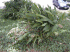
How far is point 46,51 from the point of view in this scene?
3016 mm

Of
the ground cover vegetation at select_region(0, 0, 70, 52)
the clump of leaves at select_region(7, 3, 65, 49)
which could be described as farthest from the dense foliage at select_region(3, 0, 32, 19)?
the clump of leaves at select_region(7, 3, 65, 49)

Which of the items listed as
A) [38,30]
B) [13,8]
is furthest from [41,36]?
[13,8]

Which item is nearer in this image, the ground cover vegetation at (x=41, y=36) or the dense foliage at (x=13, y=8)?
the ground cover vegetation at (x=41, y=36)

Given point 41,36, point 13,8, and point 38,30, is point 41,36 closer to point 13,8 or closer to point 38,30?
point 38,30

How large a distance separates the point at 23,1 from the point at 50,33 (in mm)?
A: 3800

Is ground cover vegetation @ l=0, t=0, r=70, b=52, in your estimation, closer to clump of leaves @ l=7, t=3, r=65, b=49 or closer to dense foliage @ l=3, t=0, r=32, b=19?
clump of leaves @ l=7, t=3, r=65, b=49

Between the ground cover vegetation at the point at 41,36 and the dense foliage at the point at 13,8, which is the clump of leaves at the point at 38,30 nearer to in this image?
the ground cover vegetation at the point at 41,36

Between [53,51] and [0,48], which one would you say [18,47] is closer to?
[0,48]

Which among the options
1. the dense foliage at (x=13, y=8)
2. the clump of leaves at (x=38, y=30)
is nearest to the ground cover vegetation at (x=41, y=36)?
the clump of leaves at (x=38, y=30)

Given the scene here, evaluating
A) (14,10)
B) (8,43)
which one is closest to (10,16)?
(14,10)

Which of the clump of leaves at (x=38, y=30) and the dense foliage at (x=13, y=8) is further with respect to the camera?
the dense foliage at (x=13, y=8)

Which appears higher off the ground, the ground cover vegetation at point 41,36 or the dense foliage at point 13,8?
the dense foliage at point 13,8

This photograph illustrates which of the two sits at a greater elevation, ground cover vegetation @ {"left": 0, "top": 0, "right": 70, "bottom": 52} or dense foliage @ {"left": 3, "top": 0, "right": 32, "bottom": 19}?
dense foliage @ {"left": 3, "top": 0, "right": 32, "bottom": 19}

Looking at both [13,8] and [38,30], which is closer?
[38,30]
